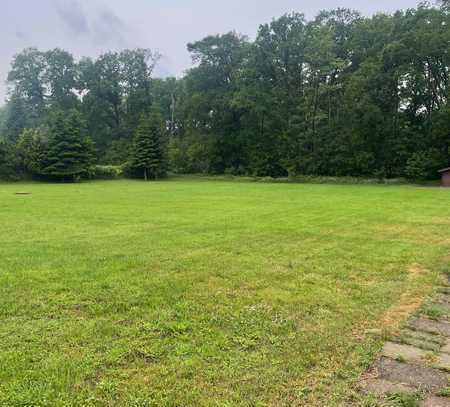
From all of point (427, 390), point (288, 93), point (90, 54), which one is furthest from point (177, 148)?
point (427, 390)

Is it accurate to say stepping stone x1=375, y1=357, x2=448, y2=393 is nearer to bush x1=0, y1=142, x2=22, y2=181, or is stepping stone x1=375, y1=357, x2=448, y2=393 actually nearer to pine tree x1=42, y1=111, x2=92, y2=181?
pine tree x1=42, y1=111, x2=92, y2=181

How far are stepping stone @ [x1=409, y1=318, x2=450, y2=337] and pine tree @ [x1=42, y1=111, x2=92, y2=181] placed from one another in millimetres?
34600

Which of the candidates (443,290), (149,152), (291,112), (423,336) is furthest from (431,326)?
(291,112)

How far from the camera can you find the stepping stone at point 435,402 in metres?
2.20

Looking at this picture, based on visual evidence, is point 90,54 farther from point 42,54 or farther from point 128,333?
point 128,333

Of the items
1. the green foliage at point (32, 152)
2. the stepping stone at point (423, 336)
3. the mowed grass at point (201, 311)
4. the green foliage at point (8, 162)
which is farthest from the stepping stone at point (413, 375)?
the green foliage at point (8, 162)

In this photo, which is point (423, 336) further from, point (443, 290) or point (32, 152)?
point (32, 152)

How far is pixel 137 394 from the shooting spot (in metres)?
2.27

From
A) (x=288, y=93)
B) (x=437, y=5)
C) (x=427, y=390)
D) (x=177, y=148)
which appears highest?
(x=437, y=5)

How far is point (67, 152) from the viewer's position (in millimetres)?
34250

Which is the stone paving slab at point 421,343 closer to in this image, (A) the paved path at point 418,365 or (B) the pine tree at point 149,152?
(A) the paved path at point 418,365

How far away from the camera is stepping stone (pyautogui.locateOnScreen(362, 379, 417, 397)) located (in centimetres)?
233

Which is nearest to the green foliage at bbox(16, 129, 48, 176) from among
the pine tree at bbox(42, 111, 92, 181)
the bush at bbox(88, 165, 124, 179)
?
the pine tree at bbox(42, 111, 92, 181)

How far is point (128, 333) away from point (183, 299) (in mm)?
944
